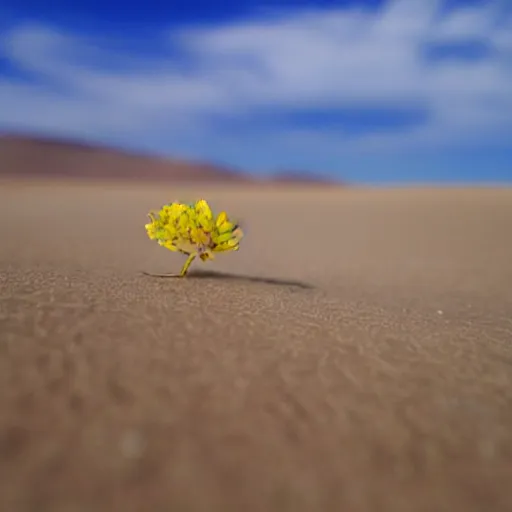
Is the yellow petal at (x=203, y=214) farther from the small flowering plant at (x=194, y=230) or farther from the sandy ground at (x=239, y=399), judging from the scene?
the sandy ground at (x=239, y=399)

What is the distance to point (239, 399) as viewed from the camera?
2158mm

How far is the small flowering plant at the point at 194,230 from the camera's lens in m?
4.05

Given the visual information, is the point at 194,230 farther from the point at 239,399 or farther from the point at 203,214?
the point at 239,399

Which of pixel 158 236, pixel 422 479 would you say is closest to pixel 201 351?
pixel 422 479

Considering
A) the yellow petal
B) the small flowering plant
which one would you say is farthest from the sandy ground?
the yellow petal

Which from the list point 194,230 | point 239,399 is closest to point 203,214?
point 194,230

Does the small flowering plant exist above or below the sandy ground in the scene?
above

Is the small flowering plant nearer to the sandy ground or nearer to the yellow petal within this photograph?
the yellow petal

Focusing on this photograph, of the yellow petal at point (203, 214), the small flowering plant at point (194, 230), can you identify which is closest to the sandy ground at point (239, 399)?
the small flowering plant at point (194, 230)

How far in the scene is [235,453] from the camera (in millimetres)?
1862

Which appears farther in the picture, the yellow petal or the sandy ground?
the yellow petal

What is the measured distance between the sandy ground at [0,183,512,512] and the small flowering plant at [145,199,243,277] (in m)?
0.24

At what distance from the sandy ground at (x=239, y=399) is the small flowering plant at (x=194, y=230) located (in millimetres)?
244

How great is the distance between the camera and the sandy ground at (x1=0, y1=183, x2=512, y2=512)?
1.73 metres
